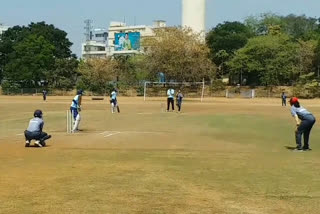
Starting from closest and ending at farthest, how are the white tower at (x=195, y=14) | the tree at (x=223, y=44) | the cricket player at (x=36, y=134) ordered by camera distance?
the cricket player at (x=36, y=134)
the tree at (x=223, y=44)
the white tower at (x=195, y=14)

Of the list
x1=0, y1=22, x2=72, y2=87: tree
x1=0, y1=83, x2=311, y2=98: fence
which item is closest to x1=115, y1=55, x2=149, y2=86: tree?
x1=0, y1=83, x2=311, y2=98: fence

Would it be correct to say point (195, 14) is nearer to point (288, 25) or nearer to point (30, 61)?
point (288, 25)

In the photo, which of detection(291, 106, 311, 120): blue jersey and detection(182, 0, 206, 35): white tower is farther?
detection(182, 0, 206, 35): white tower

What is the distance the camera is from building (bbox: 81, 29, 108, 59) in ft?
552

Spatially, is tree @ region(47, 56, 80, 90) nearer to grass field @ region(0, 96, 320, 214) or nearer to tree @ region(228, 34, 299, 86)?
tree @ region(228, 34, 299, 86)

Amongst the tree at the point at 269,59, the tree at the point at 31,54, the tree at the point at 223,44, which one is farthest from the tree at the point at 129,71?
the tree at the point at 269,59

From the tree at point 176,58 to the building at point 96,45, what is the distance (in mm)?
88290

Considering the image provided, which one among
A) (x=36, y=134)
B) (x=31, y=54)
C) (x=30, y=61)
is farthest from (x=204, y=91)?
(x=36, y=134)

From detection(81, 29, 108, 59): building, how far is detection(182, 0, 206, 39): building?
199 ft

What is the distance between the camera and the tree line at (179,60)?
73125mm

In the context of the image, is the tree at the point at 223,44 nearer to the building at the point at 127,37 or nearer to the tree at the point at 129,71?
the tree at the point at 129,71

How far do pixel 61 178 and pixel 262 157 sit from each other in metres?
5.98

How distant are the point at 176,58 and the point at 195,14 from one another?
33487 millimetres

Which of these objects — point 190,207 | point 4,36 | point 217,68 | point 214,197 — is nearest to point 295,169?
point 214,197
